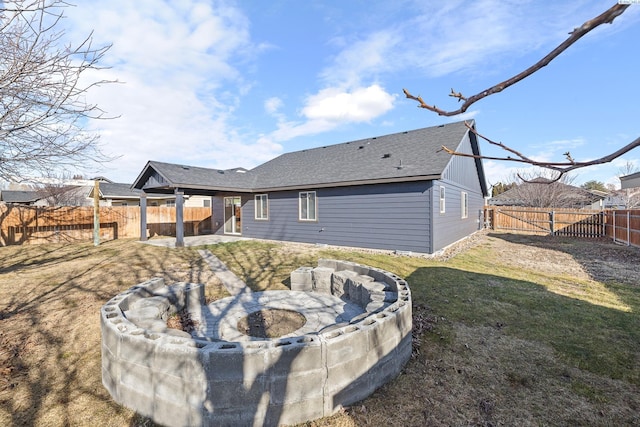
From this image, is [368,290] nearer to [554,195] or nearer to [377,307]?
[377,307]

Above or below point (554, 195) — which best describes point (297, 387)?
below

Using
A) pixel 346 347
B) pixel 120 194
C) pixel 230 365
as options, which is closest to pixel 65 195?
pixel 120 194

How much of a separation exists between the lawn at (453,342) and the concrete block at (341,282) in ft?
4.33

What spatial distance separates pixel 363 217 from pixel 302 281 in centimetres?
583

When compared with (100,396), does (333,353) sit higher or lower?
higher

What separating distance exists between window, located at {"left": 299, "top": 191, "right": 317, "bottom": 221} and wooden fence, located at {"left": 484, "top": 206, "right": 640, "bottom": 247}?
41.7ft

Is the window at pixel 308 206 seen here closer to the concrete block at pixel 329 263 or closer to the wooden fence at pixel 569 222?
the concrete block at pixel 329 263

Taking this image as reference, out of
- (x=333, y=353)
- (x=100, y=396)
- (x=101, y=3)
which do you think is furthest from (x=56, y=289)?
(x=333, y=353)

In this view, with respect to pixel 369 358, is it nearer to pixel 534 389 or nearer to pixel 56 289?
pixel 534 389

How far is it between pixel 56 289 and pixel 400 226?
9816 mm

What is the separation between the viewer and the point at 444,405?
2.92 metres

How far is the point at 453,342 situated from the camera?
4.14m

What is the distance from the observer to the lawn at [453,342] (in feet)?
9.39

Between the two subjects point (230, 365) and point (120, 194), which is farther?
point (120, 194)
